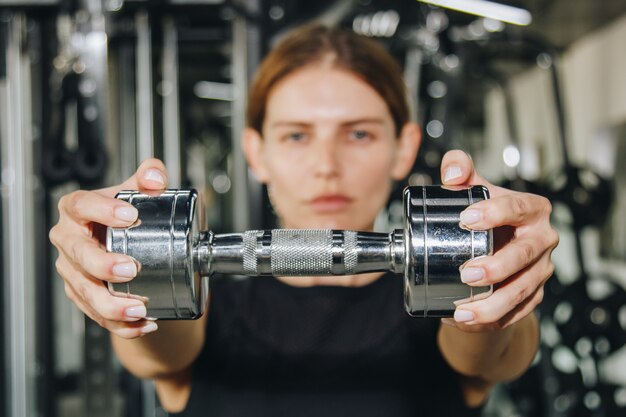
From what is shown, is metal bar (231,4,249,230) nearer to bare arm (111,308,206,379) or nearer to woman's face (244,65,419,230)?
woman's face (244,65,419,230)

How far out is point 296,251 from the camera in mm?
560

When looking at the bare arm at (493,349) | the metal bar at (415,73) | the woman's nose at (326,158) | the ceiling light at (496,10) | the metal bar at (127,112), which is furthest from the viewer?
the metal bar at (415,73)

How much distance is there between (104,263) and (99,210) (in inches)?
2.1

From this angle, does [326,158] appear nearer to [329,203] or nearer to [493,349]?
[329,203]

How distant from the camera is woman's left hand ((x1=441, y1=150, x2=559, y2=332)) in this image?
20.8 inches

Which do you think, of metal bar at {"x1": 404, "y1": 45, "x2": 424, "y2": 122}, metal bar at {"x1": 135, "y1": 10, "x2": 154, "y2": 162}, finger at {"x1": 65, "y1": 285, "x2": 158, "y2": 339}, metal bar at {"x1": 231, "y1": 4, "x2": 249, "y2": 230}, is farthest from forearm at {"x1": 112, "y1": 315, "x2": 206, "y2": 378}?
metal bar at {"x1": 404, "y1": 45, "x2": 424, "y2": 122}

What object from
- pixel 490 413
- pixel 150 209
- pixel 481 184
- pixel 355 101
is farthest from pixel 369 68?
pixel 490 413

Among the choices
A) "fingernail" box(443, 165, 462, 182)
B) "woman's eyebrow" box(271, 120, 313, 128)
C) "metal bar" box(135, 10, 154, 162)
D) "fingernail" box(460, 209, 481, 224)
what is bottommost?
"fingernail" box(460, 209, 481, 224)

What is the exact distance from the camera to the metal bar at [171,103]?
1.97m

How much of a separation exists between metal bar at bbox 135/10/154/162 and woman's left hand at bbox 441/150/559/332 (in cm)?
152

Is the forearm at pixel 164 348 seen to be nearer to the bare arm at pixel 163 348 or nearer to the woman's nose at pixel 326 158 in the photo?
the bare arm at pixel 163 348

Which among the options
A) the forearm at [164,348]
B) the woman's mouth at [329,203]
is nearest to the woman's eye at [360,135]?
the woman's mouth at [329,203]

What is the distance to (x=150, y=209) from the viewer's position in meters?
0.55

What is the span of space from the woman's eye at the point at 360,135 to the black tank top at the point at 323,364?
28 centimetres
